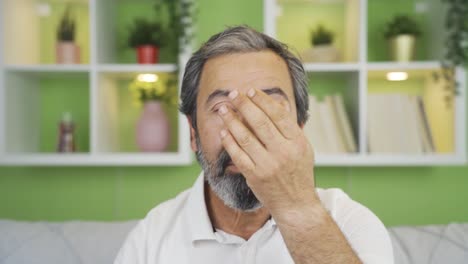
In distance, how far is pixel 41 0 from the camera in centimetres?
212

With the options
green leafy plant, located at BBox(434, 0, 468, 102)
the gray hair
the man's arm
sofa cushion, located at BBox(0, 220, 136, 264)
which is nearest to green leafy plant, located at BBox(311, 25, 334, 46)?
green leafy plant, located at BBox(434, 0, 468, 102)

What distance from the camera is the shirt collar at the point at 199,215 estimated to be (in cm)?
112

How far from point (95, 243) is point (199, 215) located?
40cm

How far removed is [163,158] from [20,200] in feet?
2.39

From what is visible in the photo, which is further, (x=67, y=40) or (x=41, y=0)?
(x=41, y=0)

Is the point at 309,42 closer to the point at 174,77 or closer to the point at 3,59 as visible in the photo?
the point at 174,77

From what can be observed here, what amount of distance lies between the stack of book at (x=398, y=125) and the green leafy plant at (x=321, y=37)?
0.92ft

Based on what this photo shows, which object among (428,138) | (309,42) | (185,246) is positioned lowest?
(185,246)

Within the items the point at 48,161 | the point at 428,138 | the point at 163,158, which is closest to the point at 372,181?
the point at 428,138

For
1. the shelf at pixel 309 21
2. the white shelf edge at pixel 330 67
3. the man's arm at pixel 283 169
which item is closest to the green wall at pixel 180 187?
the shelf at pixel 309 21

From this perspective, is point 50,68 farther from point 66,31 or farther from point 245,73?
point 245,73

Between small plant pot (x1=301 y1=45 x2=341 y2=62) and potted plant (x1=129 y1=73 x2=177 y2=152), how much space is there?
1.82 feet

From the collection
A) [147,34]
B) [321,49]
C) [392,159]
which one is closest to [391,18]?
[321,49]

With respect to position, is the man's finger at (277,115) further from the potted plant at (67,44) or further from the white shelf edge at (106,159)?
the potted plant at (67,44)
